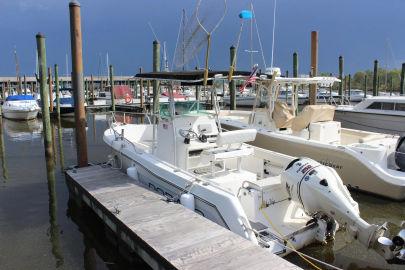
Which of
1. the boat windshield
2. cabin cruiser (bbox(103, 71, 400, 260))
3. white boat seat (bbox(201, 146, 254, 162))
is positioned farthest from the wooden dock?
the boat windshield

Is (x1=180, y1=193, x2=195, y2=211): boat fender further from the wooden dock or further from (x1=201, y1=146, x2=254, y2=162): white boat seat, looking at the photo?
(x1=201, y1=146, x2=254, y2=162): white boat seat

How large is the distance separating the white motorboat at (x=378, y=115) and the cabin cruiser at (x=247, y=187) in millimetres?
8130

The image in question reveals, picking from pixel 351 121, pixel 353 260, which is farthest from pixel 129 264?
pixel 351 121

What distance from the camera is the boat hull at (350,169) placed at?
8.00 m

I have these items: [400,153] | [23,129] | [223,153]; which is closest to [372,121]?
[400,153]

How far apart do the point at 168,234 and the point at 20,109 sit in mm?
21367

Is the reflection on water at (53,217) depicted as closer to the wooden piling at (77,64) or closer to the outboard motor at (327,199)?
the wooden piling at (77,64)

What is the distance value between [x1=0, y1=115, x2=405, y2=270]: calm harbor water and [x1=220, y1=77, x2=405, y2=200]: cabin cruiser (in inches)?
20.1

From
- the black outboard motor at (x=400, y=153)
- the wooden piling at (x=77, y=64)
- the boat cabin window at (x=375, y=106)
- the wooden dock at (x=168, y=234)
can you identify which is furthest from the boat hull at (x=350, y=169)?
the boat cabin window at (x=375, y=106)

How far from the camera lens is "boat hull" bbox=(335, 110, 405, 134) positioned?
13219 mm

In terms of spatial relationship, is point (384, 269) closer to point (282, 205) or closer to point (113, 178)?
point (282, 205)

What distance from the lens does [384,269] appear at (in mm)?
5309

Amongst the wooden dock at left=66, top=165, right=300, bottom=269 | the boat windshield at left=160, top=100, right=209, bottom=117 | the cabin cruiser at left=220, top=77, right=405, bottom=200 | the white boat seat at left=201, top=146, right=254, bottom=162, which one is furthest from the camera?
the cabin cruiser at left=220, top=77, right=405, bottom=200

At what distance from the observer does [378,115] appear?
45.5 ft
